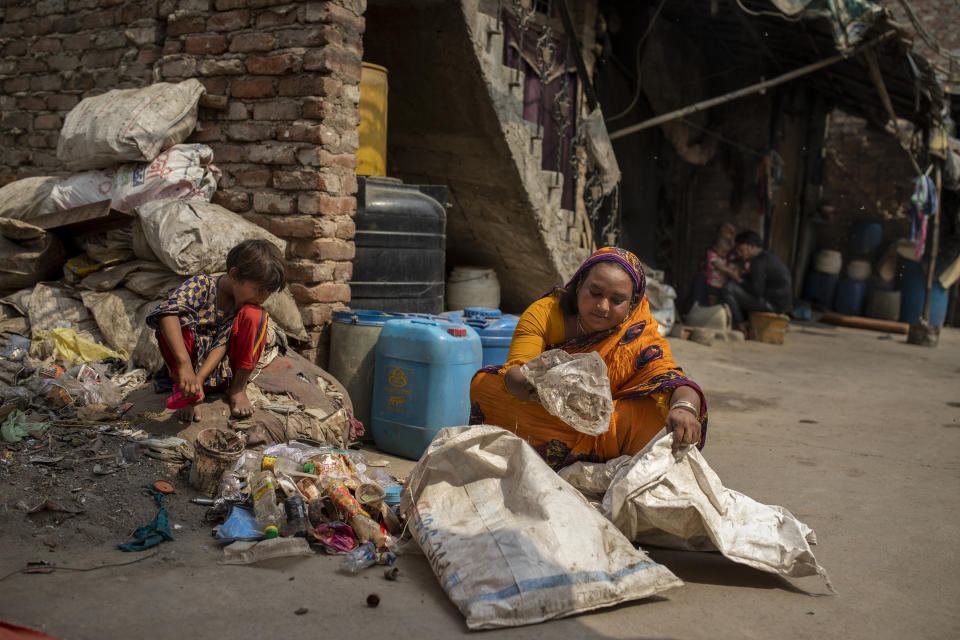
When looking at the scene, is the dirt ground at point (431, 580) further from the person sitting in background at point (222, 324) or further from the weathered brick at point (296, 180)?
the weathered brick at point (296, 180)

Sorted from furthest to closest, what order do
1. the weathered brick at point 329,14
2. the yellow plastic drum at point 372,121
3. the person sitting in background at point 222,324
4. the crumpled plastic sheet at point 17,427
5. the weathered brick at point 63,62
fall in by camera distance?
the weathered brick at point 63,62, the yellow plastic drum at point 372,121, the weathered brick at point 329,14, the person sitting in background at point 222,324, the crumpled plastic sheet at point 17,427

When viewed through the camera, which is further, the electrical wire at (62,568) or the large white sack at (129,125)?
the large white sack at (129,125)

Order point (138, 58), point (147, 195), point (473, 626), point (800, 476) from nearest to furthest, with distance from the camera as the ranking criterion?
point (473, 626) < point (800, 476) < point (147, 195) < point (138, 58)

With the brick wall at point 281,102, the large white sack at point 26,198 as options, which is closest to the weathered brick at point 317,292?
the brick wall at point 281,102

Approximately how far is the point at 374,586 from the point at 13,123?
4776 millimetres

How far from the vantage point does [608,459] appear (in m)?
3.04

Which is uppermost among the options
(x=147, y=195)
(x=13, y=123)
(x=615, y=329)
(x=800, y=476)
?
(x=13, y=123)

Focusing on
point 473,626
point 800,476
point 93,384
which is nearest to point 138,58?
point 93,384

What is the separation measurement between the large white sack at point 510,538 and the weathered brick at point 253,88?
2.53 meters

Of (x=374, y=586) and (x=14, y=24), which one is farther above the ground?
(x=14, y=24)

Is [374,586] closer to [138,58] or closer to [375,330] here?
[375,330]

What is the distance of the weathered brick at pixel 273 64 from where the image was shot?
14.0 feet

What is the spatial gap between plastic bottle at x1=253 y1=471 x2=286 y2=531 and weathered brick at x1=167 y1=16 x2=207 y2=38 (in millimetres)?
2933

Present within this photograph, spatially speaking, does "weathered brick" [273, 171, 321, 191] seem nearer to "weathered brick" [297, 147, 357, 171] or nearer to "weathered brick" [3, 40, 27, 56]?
"weathered brick" [297, 147, 357, 171]
